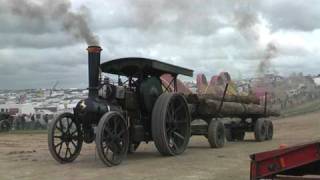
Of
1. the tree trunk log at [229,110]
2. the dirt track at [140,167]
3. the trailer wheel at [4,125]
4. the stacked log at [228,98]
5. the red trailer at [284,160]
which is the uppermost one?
the stacked log at [228,98]

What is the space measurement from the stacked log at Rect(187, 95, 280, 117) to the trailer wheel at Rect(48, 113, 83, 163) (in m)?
4.41

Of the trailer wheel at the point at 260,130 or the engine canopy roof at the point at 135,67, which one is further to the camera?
the trailer wheel at the point at 260,130

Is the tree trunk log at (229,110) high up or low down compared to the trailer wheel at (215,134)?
up

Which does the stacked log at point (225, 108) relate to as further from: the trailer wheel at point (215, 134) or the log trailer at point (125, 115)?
the trailer wheel at point (215, 134)

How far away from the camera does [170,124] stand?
1683cm

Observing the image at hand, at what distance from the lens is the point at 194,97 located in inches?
757

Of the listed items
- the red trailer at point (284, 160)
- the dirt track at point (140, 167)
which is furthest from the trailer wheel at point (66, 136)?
the red trailer at point (284, 160)

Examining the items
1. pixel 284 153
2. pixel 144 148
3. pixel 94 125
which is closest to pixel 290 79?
pixel 144 148

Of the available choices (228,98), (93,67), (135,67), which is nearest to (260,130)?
(228,98)

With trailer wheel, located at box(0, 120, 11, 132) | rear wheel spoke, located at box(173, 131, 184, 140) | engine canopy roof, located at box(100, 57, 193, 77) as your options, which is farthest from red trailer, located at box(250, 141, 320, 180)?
trailer wheel, located at box(0, 120, 11, 132)

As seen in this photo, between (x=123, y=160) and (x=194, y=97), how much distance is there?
4662 millimetres

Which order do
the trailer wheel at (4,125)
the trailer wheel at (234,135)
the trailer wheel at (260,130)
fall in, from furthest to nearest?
the trailer wheel at (4,125) → the trailer wheel at (234,135) → the trailer wheel at (260,130)

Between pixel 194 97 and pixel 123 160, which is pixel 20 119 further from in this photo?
pixel 123 160

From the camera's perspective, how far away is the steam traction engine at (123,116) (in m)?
14.9
